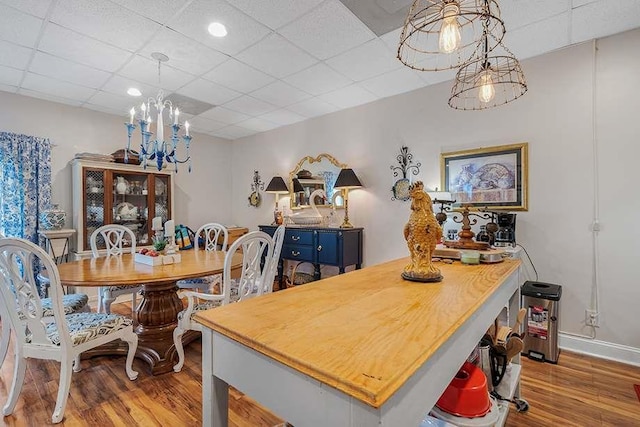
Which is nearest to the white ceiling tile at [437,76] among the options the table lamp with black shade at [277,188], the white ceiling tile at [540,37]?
the white ceiling tile at [540,37]

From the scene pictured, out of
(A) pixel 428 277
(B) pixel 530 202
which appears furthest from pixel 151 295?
(B) pixel 530 202

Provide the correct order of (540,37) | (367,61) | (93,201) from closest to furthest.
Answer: (540,37) → (367,61) → (93,201)

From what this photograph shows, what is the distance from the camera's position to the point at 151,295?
244cm

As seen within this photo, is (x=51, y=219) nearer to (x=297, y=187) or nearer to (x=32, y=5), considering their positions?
(x=32, y=5)

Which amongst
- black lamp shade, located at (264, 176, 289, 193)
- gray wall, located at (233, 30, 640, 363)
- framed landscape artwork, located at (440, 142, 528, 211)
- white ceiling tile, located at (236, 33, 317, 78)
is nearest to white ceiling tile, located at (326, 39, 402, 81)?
white ceiling tile, located at (236, 33, 317, 78)

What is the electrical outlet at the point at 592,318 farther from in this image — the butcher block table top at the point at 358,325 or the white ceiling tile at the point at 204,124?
the white ceiling tile at the point at 204,124

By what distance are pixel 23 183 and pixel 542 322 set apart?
532 cm

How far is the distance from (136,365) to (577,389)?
3.10m

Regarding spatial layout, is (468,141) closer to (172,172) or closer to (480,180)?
(480,180)

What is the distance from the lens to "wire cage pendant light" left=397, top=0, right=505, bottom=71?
1.25 metres

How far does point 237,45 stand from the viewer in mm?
2459

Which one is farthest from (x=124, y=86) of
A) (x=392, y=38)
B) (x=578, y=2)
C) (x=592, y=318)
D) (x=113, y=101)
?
(x=592, y=318)

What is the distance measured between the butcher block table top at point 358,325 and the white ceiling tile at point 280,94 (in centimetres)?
266

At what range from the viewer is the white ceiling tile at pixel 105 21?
2001mm
